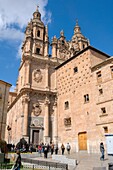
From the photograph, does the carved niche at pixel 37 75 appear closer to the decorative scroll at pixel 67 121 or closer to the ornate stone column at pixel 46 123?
the ornate stone column at pixel 46 123

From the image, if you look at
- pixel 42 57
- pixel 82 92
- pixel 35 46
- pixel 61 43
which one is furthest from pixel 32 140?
pixel 61 43

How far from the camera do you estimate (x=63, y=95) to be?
30234 millimetres

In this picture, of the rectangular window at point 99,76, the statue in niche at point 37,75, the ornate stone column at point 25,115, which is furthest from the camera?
the statue in niche at point 37,75

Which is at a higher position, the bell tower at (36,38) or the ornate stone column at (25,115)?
the bell tower at (36,38)

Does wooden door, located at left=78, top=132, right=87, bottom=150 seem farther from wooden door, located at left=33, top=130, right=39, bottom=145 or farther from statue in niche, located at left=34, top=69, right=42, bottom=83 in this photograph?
statue in niche, located at left=34, top=69, right=42, bottom=83

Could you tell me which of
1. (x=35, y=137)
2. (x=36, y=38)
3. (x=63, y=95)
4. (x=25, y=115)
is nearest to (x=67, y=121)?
(x=63, y=95)

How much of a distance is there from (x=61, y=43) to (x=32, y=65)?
11.1 metres

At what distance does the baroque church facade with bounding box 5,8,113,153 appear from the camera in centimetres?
2245

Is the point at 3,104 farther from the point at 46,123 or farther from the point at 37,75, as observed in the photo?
the point at 37,75

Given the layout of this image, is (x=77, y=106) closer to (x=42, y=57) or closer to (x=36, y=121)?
(x=36, y=121)

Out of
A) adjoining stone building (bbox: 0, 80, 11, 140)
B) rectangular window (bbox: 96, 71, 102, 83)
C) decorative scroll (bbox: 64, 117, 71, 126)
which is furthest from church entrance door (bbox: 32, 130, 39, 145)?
rectangular window (bbox: 96, 71, 102, 83)

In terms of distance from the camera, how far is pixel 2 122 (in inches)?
869

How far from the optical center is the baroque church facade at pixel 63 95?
22453 mm

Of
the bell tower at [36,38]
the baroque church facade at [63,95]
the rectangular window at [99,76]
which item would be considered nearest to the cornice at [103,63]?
the baroque church facade at [63,95]
